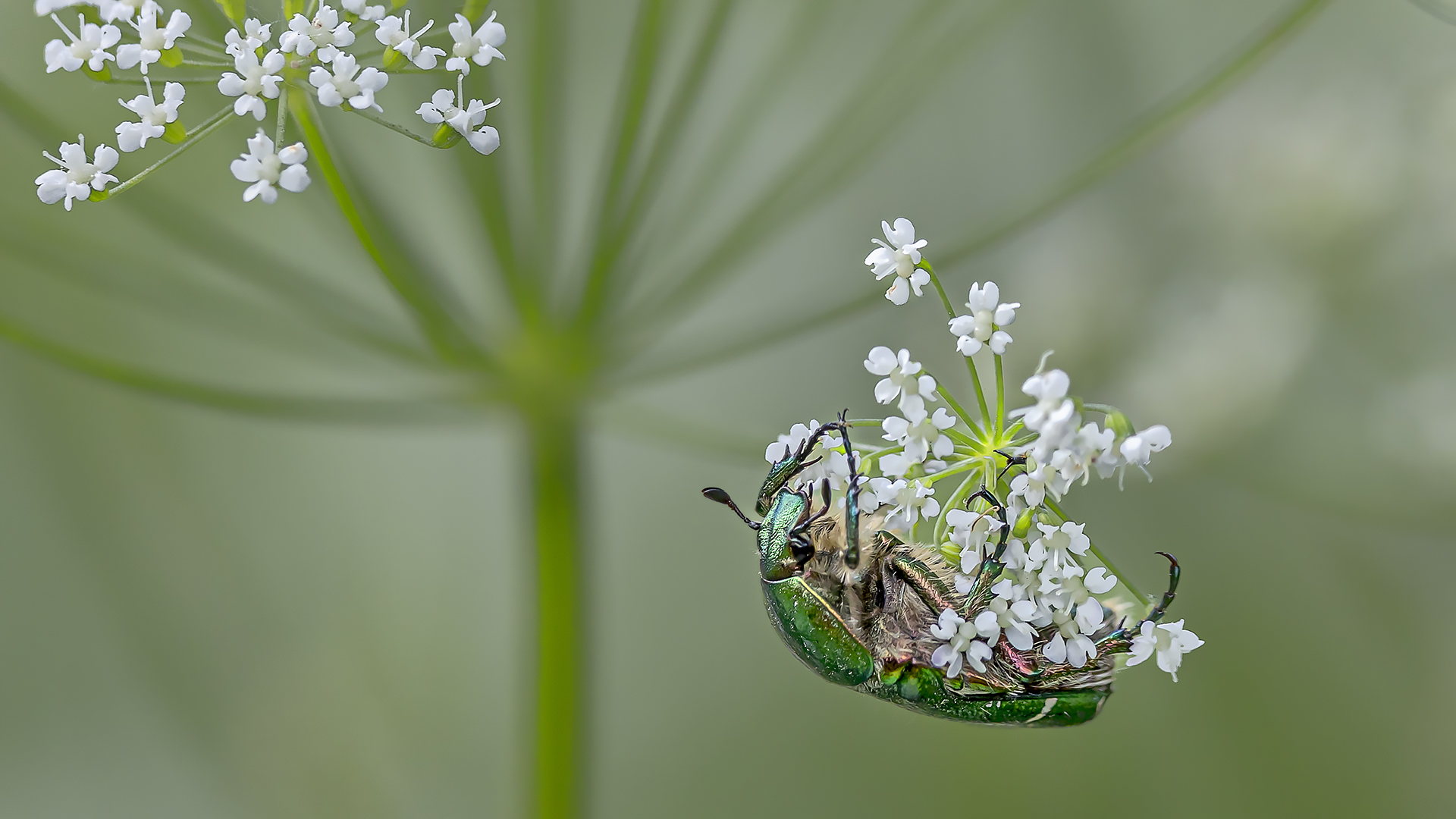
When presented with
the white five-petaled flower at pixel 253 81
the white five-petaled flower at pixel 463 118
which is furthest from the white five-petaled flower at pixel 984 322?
the white five-petaled flower at pixel 253 81

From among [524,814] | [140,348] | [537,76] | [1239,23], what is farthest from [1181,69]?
[140,348]

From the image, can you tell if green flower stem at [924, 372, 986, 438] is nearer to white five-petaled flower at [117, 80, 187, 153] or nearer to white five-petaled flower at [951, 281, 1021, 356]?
white five-petaled flower at [951, 281, 1021, 356]

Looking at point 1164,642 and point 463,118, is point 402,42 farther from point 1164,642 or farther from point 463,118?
point 1164,642

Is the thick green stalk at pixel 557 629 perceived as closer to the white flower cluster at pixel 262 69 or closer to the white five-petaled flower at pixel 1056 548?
the white flower cluster at pixel 262 69

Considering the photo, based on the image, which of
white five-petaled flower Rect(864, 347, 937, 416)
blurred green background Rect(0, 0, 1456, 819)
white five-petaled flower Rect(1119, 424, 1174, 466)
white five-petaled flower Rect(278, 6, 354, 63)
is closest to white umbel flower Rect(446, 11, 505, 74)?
white five-petaled flower Rect(278, 6, 354, 63)

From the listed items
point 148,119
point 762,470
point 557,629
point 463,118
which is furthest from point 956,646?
point 762,470

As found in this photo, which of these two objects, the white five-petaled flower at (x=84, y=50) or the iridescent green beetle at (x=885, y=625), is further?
the iridescent green beetle at (x=885, y=625)

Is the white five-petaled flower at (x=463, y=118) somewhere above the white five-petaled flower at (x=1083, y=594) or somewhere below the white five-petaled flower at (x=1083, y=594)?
above
